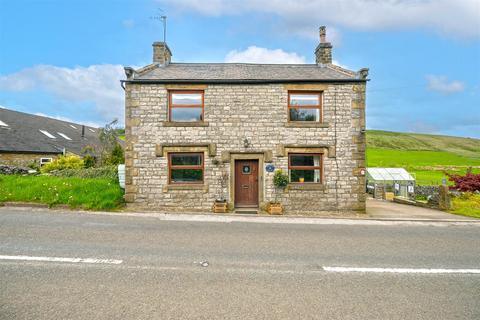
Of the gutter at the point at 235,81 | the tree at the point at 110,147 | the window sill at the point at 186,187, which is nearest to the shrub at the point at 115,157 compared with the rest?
the tree at the point at 110,147

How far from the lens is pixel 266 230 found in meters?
7.95

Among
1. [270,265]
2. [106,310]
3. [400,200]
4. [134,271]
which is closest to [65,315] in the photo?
[106,310]

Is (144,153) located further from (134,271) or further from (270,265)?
(270,265)

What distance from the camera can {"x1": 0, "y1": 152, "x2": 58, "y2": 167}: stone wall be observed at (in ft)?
62.4

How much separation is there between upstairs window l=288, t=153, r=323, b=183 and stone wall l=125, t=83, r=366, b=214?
361mm

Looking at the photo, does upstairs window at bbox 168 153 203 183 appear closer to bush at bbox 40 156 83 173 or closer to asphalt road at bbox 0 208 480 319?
asphalt road at bbox 0 208 480 319

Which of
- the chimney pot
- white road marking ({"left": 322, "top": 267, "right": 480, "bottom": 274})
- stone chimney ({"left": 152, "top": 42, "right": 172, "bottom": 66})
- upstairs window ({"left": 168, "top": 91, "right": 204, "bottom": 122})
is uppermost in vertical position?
the chimney pot

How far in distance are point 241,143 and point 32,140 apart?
21.7 m

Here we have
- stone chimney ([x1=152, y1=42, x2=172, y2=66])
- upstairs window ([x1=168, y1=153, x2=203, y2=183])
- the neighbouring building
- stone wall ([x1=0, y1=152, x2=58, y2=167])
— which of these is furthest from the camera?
the neighbouring building

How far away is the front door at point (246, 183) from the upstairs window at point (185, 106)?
3.05 metres

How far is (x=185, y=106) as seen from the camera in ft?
38.9

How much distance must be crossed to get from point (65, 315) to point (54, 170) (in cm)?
1633

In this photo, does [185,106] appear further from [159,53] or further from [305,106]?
[305,106]

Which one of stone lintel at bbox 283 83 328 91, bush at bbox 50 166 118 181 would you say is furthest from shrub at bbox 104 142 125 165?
stone lintel at bbox 283 83 328 91
